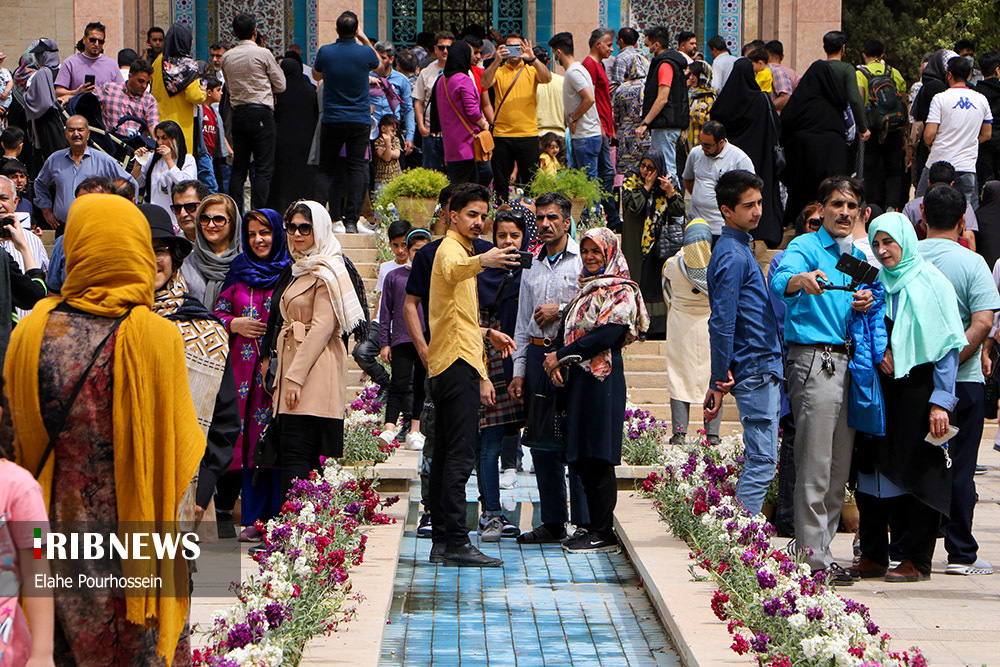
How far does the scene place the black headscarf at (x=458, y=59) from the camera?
555 inches

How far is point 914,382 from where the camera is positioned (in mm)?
6879

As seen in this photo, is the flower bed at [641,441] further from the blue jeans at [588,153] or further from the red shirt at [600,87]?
the red shirt at [600,87]

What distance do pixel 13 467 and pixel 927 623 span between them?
426 cm

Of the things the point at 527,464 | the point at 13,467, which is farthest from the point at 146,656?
the point at 527,464

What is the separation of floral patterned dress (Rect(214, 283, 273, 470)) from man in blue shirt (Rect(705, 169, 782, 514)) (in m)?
2.51

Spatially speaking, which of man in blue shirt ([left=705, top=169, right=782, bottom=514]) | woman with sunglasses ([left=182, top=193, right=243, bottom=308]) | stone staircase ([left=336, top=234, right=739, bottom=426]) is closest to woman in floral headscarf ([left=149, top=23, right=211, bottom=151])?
stone staircase ([left=336, top=234, right=739, bottom=426])

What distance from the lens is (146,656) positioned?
12.6 feet

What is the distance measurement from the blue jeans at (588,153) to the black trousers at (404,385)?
4598 millimetres

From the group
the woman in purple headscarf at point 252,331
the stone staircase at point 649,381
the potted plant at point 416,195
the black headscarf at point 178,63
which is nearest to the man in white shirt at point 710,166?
the stone staircase at point 649,381

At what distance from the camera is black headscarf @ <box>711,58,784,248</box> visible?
13.4m

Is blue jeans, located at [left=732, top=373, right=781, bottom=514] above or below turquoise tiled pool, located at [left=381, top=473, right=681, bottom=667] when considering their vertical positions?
above

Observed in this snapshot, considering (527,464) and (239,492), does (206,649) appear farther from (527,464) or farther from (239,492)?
(527,464)

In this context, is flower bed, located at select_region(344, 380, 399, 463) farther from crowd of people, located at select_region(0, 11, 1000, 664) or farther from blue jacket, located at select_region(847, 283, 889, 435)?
blue jacket, located at select_region(847, 283, 889, 435)

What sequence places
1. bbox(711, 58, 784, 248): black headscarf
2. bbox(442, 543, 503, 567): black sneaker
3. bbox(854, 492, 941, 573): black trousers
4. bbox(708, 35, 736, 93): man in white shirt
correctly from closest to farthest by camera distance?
bbox(854, 492, 941, 573): black trousers < bbox(442, 543, 503, 567): black sneaker < bbox(711, 58, 784, 248): black headscarf < bbox(708, 35, 736, 93): man in white shirt
